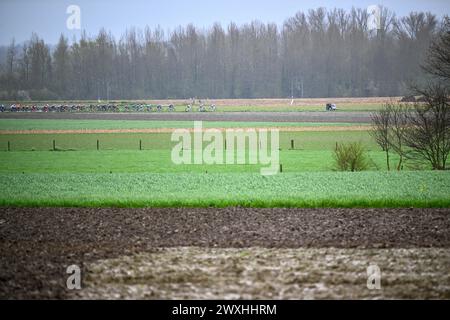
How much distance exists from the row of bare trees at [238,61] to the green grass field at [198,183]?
30.1m

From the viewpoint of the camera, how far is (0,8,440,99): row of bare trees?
204 feet

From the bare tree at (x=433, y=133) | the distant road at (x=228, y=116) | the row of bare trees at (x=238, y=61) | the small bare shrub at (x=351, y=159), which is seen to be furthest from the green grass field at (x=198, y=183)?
the row of bare trees at (x=238, y=61)

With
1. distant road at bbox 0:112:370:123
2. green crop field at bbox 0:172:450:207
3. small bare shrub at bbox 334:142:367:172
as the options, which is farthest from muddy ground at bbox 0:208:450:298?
distant road at bbox 0:112:370:123

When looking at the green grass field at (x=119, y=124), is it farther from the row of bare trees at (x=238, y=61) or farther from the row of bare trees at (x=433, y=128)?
the row of bare trees at (x=433, y=128)

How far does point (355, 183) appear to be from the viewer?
1961 cm

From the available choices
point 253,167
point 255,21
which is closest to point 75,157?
point 253,167

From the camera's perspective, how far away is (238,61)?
9550 centimetres

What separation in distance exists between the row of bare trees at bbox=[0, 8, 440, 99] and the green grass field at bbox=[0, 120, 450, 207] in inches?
1186

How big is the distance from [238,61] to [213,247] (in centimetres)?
8619

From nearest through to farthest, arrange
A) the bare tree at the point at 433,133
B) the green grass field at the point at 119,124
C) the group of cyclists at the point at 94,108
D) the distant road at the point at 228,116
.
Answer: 1. the bare tree at the point at 433,133
2. the green grass field at the point at 119,124
3. the distant road at the point at 228,116
4. the group of cyclists at the point at 94,108

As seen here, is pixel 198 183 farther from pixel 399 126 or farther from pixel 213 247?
pixel 399 126

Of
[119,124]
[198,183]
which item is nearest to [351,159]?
[198,183]

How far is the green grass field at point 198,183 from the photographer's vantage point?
16344mm

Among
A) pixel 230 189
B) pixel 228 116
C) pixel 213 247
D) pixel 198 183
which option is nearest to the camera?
pixel 213 247
